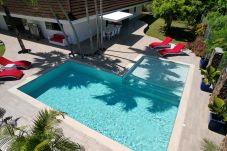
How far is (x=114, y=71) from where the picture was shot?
1501cm

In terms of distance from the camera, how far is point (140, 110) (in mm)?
11836

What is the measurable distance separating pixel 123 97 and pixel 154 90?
8.02ft

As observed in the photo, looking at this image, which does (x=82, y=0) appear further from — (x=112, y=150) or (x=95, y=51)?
(x=112, y=150)

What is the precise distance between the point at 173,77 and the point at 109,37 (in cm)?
952

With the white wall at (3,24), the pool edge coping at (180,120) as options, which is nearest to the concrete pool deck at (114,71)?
the pool edge coping at (180,120)

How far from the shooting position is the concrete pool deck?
9062 mm

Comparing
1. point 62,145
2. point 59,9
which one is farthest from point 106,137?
point 59,9

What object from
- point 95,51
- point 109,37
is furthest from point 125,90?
point 109,37

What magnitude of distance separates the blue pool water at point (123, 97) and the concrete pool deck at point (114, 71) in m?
0.95

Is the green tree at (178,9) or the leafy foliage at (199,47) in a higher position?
the green tree at (178,9)

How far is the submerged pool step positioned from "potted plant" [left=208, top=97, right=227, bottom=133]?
3.31 metres

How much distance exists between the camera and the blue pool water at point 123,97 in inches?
404

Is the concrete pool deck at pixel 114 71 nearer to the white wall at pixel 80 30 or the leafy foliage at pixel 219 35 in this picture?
the white wall at pixel 80 30

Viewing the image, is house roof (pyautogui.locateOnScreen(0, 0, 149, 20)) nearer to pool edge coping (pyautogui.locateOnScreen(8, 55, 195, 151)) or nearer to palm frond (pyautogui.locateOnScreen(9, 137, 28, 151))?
pool edge coping (pyautogui.locateOnScreen(8, 55, 195, 151))
